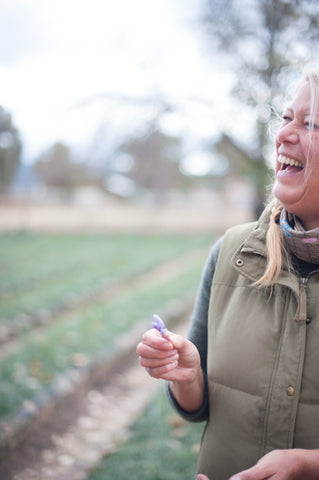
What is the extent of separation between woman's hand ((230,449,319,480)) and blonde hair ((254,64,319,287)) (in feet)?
1.57

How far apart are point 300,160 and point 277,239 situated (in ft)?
0.83

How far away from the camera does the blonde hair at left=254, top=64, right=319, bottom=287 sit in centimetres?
139

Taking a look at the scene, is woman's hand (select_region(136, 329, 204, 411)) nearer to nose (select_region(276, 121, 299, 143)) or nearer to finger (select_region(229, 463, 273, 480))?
finger (select_region(229, 463, 273, 480))

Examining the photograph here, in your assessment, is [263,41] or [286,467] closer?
[286,467]

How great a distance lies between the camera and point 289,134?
56.0 inches

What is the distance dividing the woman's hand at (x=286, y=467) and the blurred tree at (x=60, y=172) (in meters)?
20.8

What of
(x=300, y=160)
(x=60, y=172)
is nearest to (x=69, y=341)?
(x=300, y=160)

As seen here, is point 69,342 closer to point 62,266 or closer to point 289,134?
point 289,134

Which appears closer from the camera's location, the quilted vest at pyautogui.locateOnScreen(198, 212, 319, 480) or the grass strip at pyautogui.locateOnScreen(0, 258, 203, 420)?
the quilted vest at pyautogui.locateOnScreen(198, 212, 319, 480)

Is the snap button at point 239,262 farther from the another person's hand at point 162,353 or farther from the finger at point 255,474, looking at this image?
the finger at point 255,474

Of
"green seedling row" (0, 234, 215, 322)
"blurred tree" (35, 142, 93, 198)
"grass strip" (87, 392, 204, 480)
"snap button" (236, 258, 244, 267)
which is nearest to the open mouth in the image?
"snap button" (236, 258, 244, 267)

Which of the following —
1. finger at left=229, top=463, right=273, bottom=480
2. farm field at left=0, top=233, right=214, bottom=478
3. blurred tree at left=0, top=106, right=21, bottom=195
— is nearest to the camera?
finger at left=229, top=463, right=273, bottom=480

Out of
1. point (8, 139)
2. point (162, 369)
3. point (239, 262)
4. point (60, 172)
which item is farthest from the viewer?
point (60, 172)

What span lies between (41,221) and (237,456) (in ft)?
65.3
